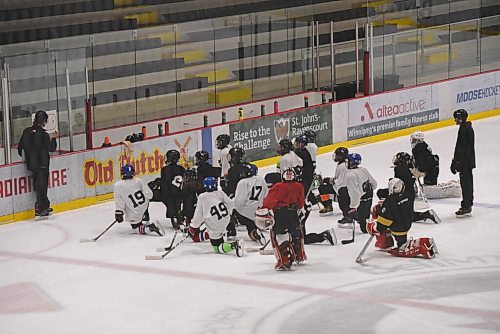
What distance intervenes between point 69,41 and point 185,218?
6.25 m

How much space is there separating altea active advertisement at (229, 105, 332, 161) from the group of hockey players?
2686mm

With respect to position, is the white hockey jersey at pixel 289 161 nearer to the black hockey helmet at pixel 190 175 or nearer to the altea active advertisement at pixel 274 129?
the black hockey helmet at pixel 190 175

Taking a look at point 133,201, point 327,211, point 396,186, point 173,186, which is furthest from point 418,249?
point 133,201

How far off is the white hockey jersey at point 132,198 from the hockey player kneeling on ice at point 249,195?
123 cm

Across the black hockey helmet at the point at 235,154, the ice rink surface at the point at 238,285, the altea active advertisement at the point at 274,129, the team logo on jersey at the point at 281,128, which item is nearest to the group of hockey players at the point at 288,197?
the black hockey helmet at the point at 235,154

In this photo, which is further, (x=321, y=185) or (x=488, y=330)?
(x=321, y=185)

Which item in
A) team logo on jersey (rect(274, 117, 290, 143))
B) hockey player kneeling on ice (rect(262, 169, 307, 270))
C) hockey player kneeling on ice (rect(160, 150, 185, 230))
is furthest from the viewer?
team logo on jersey (rect(274, 117, 290, 143))

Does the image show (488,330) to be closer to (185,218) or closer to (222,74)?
(185,218)

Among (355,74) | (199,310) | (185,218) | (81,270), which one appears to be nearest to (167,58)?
(355,74)

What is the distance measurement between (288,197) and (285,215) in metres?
0.19

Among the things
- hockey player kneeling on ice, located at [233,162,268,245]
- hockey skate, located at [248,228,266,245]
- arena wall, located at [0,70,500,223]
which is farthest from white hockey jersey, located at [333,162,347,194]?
arena wall, located at [0,70,500,223]

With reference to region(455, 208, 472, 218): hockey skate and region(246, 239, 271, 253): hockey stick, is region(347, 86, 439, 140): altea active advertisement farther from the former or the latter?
region(246, 239, 271, 253): hockey stick

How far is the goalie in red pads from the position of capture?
1260 cm

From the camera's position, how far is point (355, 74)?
2188 centimetres
